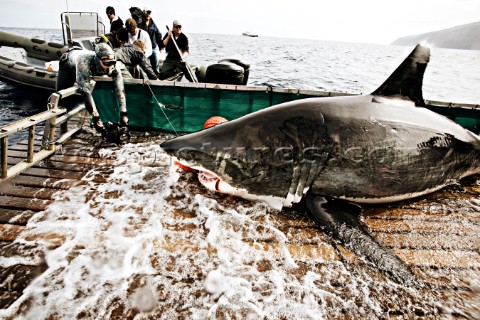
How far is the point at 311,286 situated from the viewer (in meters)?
2.27

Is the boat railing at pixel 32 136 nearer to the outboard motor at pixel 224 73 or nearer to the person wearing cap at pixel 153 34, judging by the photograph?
the outboard motor at pixel 224 73

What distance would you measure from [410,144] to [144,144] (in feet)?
13.6

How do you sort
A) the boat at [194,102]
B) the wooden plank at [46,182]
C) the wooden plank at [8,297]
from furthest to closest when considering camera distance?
the boat at [194,102], the wooden plank at [46,182], the wooden plank at [8,297]

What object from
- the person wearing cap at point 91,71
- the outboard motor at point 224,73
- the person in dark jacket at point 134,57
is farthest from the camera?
the outboard motor at point 224,73

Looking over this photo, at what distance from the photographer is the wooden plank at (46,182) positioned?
348cm

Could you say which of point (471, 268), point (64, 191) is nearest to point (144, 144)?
point (64, 191)

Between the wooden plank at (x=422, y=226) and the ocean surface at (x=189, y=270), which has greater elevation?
the wooden plank at (x=422, y=226)

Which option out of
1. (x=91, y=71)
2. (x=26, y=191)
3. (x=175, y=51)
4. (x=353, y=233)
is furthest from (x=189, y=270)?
(x=175, y=51)

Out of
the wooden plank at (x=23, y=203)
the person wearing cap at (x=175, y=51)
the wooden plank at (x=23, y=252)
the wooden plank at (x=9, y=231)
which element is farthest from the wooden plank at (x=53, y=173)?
the person wearing cap at (x=175, y=51)

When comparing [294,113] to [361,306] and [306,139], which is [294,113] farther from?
[361,306]

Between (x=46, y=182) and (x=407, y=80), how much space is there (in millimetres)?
4609

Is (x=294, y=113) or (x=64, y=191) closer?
(x=294, y=113)

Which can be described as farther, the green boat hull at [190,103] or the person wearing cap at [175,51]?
the person wearing cap at [175,51]

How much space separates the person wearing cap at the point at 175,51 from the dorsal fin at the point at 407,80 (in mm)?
5118
